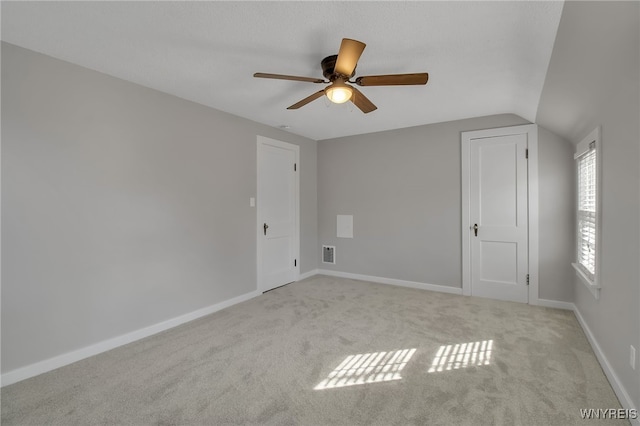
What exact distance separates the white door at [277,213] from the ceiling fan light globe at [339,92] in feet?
6.81

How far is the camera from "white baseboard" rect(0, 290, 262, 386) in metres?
2.09

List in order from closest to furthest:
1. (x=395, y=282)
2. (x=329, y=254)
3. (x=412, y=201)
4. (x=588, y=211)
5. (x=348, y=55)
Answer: (x=348, y=55)
(x=588, y=211)
(x=412, y=201)
(x=395, y=282)
(x=329, y=254)

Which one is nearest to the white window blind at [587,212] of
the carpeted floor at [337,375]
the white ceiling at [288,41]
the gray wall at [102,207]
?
the carpeted floor at [337,375]

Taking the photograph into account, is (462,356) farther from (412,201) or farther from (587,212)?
(412,201)

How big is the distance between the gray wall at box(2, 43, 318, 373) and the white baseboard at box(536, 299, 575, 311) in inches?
147

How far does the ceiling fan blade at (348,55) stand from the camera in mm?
1677

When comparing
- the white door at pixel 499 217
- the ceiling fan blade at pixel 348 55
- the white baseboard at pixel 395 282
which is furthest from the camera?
the white baseboard at pixel 395 282

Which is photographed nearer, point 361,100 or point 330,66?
point 330,66

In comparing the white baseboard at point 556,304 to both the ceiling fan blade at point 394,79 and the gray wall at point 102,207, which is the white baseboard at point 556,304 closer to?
the ceiling fan blade at point 394,79

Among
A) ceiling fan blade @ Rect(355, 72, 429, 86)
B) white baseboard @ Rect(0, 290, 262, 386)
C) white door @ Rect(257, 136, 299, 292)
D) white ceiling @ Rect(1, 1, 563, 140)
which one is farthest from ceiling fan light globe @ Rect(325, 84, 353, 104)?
white baseboard @ Rect(0, 290, 262, 386)

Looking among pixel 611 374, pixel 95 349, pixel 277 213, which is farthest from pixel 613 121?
pixel 95 349

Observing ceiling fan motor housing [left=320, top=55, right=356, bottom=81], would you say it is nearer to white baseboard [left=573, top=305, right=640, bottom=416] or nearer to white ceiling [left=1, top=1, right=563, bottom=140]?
white ceiling [left=1, top=1, right=563, bottom=140]

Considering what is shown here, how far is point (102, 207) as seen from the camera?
2.52m

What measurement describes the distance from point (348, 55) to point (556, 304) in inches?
145
